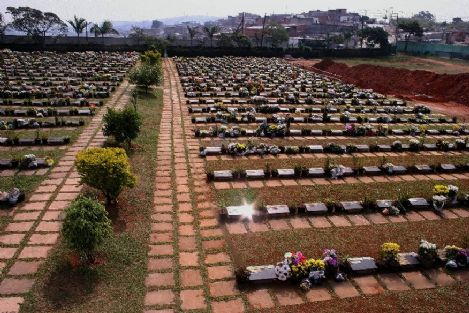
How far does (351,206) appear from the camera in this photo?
10.9 meters

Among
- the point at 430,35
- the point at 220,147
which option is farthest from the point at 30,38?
the point at 430,35

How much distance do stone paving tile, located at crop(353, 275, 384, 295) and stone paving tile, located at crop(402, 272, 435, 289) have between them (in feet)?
2.35

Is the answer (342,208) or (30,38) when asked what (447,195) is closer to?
(342,208)

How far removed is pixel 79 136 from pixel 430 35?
4756 inches

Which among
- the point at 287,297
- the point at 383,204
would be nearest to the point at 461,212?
the point at 383,204

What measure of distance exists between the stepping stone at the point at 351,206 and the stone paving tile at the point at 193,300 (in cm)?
502

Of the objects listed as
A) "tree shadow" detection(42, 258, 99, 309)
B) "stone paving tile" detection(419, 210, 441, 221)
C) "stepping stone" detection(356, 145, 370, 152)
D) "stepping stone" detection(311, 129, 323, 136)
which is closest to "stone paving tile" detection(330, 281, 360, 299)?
"stone paving tile" detection(419, 210, 441, 221)

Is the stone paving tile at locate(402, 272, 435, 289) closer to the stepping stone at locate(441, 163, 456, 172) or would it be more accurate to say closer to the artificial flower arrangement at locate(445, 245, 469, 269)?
the artificial flower arrangement at locate(445, 245, 469, 269)

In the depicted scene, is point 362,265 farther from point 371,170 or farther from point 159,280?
point 371,170

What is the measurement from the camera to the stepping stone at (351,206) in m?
10.8

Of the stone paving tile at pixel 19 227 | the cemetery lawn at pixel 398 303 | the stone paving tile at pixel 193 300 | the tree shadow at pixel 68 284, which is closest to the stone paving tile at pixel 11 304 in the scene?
the tree shadow at pixel 68 284

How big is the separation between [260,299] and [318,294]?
1.14 meters

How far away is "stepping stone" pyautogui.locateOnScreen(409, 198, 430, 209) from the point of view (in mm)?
11148

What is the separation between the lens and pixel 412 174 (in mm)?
13797
